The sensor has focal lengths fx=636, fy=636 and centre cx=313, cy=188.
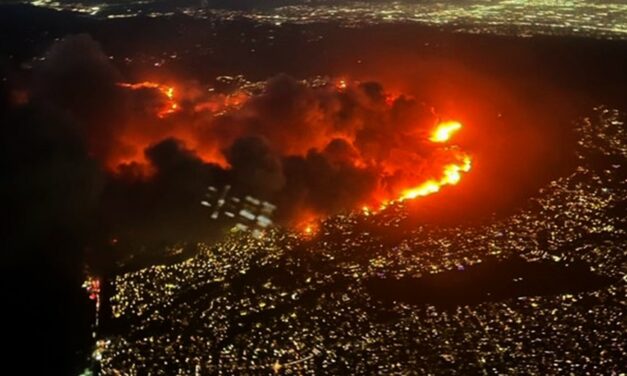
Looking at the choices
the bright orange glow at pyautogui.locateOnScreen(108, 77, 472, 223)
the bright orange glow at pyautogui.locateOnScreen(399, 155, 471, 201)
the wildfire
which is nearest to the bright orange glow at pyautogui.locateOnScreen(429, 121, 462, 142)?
the bright orange glow at pyautogui.locateOnScreen(108, 77, 472, 223)

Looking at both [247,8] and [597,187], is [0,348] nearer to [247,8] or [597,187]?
[597,187]

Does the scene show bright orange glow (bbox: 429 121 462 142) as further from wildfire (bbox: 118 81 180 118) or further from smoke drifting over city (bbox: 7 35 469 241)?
wildfire (bbox: 118 81 180 118)

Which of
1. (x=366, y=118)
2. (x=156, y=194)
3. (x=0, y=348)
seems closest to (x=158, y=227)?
(x=156, y=194)

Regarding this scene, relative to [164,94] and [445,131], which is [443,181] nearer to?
[445,131]

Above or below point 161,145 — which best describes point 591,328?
below

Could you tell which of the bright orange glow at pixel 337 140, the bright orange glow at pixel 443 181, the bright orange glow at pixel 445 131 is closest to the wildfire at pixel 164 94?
the bright orange glow at pixel 337 140

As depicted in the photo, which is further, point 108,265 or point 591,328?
point 108,265
